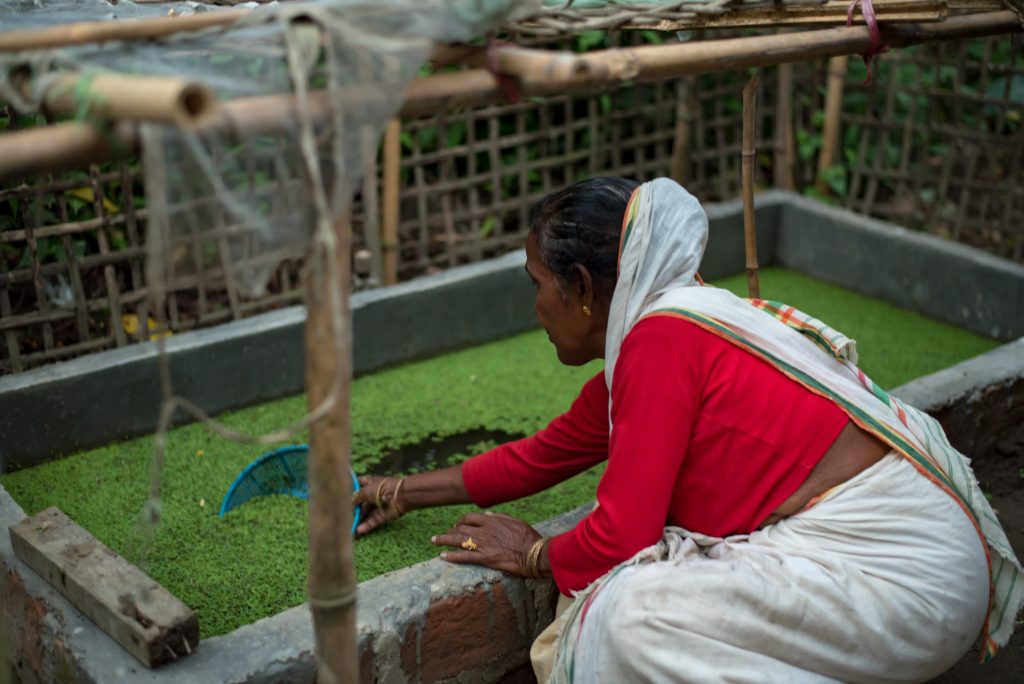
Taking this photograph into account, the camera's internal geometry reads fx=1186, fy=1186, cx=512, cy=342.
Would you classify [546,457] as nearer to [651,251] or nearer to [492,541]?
[492,541]

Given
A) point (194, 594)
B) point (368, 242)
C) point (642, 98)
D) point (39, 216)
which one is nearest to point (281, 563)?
point (194, 594)

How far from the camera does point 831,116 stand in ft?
19.2

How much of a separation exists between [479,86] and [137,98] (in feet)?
2.10

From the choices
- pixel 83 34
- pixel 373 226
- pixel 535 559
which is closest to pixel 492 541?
pixel 535 559

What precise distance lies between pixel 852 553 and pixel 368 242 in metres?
2.96

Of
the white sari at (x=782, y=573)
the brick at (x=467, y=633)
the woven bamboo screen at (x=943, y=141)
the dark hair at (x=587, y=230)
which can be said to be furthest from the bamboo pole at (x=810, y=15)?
the woven bamboo screen at (x=943, y=141)

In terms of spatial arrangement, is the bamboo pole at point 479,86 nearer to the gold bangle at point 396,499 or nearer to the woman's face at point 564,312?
the woman's face at point 564,312

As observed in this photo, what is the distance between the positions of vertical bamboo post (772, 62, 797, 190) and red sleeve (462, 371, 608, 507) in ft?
11.5

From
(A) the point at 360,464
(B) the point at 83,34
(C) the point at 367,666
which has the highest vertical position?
(B) the point at 83,34

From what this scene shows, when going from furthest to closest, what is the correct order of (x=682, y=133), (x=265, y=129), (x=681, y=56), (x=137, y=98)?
(x=682, y=133), (x=681, y=56), (x=265, y=129), (x=137, y=98)

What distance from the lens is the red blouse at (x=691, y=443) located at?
2322 millimetres

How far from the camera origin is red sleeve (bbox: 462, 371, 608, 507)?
2814 mm

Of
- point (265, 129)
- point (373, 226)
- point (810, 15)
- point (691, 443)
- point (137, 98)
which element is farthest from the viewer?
point (373, 226)

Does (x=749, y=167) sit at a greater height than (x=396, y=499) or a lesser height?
greater
